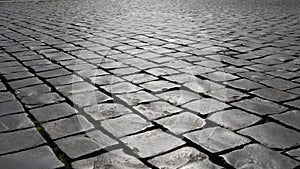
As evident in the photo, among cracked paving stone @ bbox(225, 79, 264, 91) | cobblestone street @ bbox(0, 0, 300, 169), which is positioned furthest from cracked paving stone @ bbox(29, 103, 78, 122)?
cracked paving stone @ bbox(225, 79, 264, 91)

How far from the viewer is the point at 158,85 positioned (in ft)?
12.2

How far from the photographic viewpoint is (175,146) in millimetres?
2400

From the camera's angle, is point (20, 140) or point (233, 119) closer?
point (20, 140)

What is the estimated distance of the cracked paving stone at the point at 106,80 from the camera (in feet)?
12.6

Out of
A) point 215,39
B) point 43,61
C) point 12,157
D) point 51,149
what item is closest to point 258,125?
point 51,149

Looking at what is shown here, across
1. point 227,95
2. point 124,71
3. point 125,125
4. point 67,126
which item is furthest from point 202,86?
point 67,126

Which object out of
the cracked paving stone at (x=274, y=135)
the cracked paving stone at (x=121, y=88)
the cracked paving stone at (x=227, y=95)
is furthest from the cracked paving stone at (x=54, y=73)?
the cracked paving stone at (x=274, y=135)

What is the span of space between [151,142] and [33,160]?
0.88m

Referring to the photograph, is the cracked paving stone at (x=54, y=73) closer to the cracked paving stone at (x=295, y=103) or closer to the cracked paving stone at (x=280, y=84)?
the cracked paving stone at (x=280, y=84)

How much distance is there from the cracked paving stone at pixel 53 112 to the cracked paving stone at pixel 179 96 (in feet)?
3.18

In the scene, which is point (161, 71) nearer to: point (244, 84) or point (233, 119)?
point (244, 84)

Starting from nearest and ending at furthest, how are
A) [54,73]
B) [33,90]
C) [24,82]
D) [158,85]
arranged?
[33,90] < [158,85] < [24,82] < [54,73]

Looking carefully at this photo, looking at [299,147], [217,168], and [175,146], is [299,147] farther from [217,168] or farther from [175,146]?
[175,146]

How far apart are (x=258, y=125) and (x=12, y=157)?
2022mm
